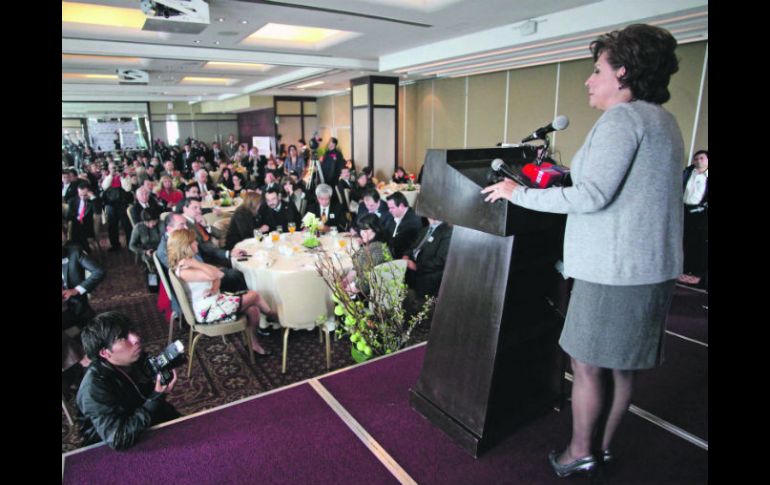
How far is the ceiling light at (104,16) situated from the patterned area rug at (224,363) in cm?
423

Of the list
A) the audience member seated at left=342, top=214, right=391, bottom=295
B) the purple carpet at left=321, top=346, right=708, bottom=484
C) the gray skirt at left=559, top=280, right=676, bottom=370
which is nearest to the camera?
the gray skirt at left=559, top=280, right=676, bottom=370

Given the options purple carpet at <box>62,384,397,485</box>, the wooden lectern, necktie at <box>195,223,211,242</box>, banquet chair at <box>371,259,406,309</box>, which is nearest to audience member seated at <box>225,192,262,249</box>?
necktie at <box>195,223,211,242</box>

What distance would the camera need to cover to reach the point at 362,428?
1.99 metres

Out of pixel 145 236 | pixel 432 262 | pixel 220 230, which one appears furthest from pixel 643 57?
pixel 220 230

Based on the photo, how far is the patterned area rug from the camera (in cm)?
348

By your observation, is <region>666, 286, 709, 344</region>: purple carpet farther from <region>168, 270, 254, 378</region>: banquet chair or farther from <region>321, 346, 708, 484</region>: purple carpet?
<region>168, 270, 254, 378</region>: banquet chair

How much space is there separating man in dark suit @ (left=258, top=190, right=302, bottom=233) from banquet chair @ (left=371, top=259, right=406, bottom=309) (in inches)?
119

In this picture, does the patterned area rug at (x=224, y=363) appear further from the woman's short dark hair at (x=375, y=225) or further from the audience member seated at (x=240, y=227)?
the woman's short dark hair at (x=375, y=225)

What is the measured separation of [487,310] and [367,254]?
5.00 ft

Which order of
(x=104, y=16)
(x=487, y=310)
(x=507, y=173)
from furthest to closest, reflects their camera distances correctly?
(x=104, y=16), (x=487, y=310), (x=507, y=173)

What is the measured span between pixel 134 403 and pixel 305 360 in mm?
1964

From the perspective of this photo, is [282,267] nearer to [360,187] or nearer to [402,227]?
[402,227]

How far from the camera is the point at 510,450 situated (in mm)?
1822

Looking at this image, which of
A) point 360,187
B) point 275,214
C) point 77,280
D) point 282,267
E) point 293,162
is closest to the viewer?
point 77,280
